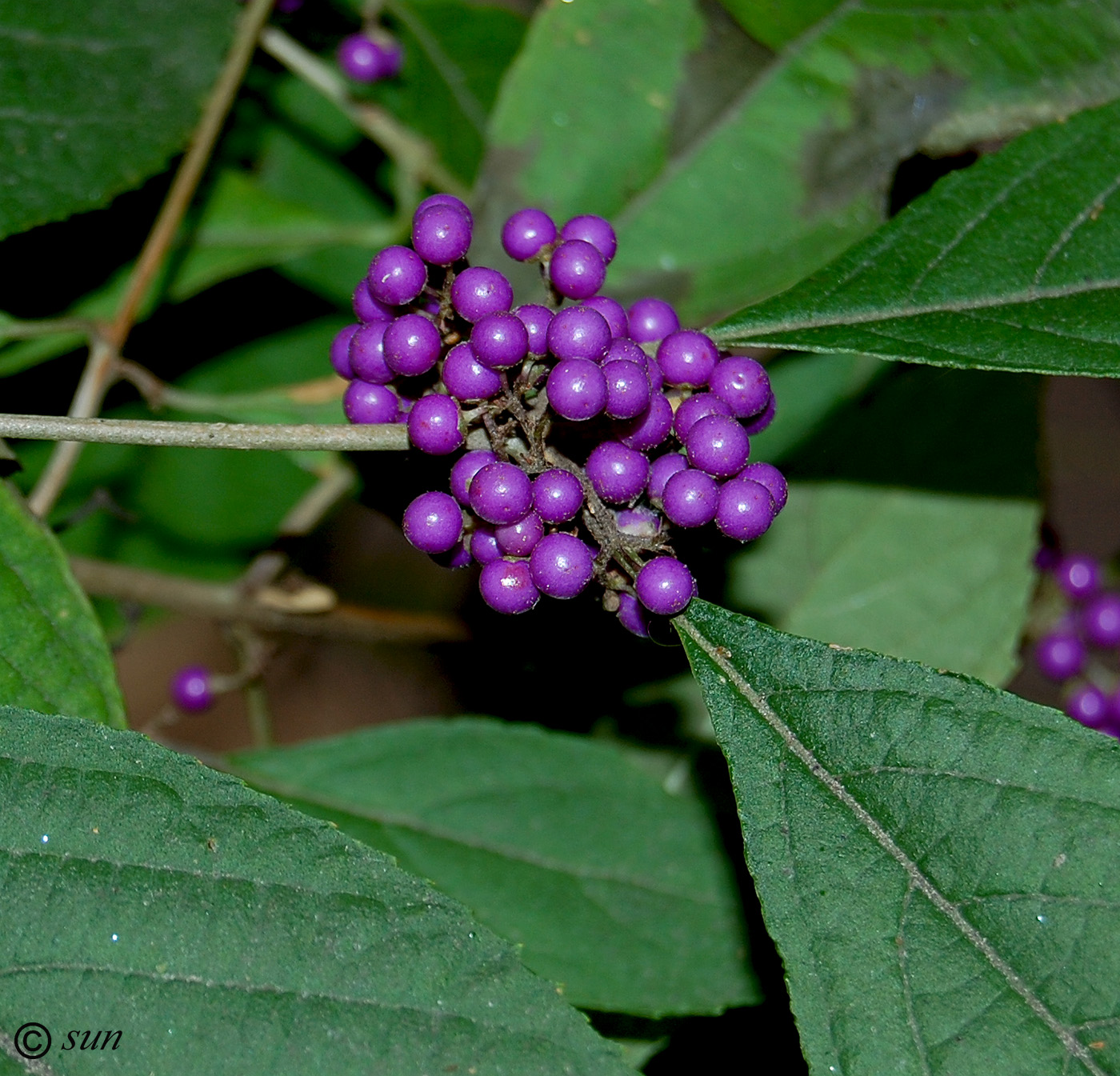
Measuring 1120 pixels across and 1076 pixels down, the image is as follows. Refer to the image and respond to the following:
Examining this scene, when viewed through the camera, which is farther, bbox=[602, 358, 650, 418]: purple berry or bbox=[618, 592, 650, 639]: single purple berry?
bbox=[618, 592, 650, 639]: single purple berry

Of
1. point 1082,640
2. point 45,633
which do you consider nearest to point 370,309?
point 45,633

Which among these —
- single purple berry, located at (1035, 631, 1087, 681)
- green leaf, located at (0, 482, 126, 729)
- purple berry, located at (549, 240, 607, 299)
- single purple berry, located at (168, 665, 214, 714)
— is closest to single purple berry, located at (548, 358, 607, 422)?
purple berry, located at (549, 240, 607, 299)

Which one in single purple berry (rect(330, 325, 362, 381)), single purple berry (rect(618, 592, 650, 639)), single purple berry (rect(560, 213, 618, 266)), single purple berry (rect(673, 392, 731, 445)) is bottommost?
single purple berry (rect(618, 592, 650, 639))

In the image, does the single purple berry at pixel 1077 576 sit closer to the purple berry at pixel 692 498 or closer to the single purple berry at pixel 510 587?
the purple berry at pixel 692 498

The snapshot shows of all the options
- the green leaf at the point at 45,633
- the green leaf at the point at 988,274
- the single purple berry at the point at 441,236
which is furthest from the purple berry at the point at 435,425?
the green leaf at the point at 45,633

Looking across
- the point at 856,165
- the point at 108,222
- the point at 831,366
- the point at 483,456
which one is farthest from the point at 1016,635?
the point at 108,222

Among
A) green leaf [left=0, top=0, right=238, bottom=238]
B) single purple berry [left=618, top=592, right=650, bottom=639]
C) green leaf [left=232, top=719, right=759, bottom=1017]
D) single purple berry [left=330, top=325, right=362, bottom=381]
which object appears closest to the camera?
single purple berry [left=618, top=592, right=650, bottom=639]

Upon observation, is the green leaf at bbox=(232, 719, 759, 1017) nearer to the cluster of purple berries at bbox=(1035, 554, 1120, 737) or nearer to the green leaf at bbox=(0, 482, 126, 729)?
the green leaf at bbox=(0, 482, 126, 729)
